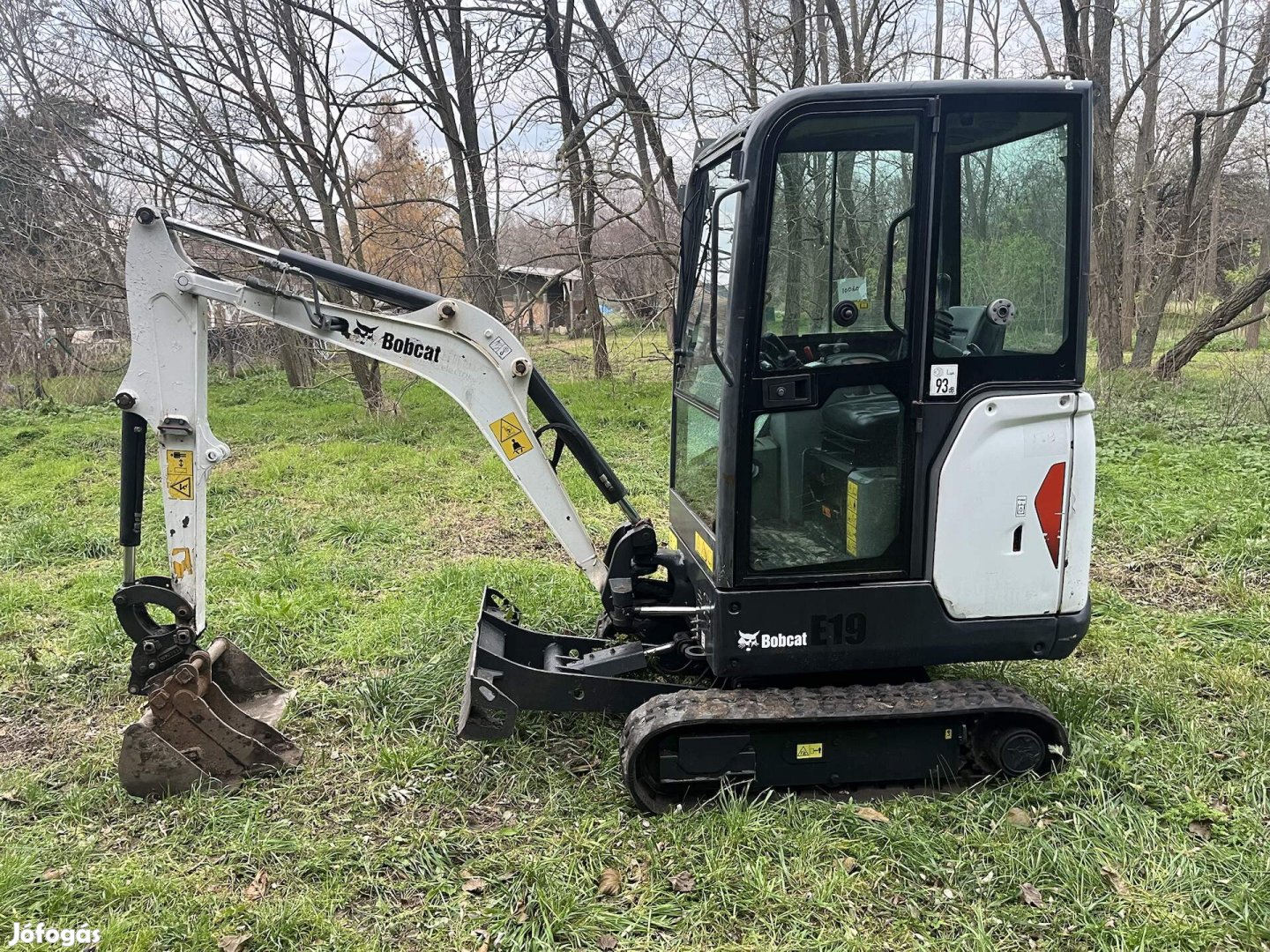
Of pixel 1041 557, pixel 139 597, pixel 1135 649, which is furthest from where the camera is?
pixel 1135 649

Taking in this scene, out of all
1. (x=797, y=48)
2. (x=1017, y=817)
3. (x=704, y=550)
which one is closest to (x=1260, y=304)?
(x=797, y=48)

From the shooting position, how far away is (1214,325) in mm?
11188

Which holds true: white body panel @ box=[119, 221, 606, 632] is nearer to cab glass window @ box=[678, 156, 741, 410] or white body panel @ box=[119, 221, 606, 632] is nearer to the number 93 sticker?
cab glass window @ box=[678, 156, 741, 410]

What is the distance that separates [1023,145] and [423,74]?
34.0ft

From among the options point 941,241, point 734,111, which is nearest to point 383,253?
point 734,111

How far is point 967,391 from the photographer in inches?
121

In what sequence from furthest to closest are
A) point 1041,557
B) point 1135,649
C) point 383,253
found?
point 383,253, point 1135,649, point 1041,557

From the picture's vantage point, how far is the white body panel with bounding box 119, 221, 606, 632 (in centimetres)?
330

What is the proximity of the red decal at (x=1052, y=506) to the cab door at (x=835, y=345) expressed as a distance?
481mm

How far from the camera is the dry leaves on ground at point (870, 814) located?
313 centimetres

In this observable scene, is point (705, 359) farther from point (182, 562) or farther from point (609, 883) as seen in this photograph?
point (182, 562)

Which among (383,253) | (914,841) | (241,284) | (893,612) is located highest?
(383,253)

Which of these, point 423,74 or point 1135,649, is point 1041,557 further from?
point 423,74

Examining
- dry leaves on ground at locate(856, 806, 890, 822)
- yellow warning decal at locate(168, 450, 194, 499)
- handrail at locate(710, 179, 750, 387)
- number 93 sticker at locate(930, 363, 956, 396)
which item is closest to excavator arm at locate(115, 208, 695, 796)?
yellow warning decal at locate(168, 450, 194, 499)
